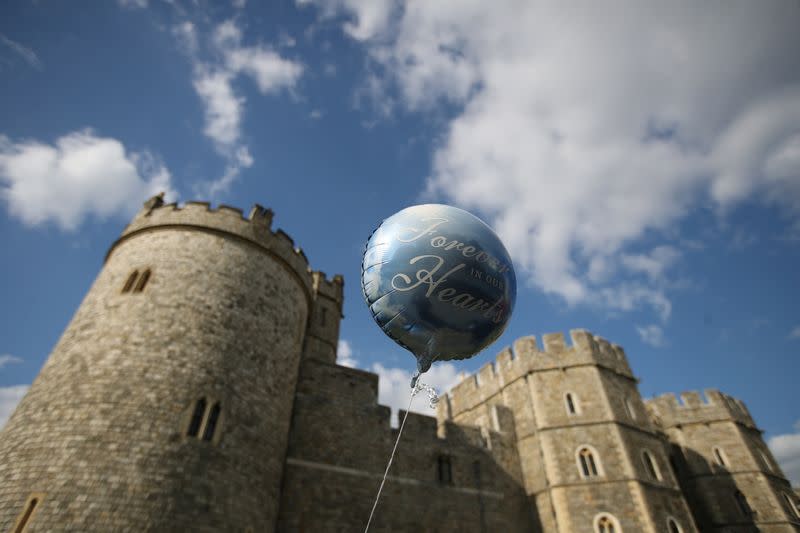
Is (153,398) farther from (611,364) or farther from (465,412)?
(611,364)

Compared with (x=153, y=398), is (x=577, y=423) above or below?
above

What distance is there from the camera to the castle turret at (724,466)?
19062 mm

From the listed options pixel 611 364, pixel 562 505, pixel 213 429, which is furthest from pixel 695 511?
pixel 213 429

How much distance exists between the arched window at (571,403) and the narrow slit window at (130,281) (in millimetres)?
15702

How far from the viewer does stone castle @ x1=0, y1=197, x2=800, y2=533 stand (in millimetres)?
8414

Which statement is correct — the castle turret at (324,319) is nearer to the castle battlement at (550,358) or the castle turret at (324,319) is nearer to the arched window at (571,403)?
the castle battlement at (550,358)

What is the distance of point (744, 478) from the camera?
19.8 m

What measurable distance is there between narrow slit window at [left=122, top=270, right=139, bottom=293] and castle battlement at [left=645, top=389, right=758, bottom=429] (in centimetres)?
2488

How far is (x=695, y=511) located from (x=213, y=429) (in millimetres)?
22645

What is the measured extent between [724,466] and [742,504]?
163 cm

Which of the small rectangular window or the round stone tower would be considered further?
the round stone tower

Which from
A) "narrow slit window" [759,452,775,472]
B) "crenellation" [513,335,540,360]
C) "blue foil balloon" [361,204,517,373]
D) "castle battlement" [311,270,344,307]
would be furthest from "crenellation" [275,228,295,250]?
"narrow slit window" [759,452,775,472]

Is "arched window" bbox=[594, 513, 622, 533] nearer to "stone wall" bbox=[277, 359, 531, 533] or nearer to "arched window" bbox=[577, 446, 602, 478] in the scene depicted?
"arched window" bbox=[577, 446, 602, 478]

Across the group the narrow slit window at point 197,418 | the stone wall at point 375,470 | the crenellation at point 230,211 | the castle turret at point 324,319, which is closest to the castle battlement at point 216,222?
the crenellation at point 230,211
